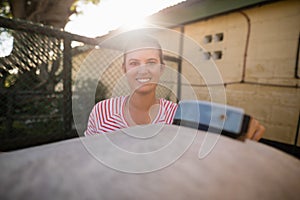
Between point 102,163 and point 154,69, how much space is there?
23.2 inches

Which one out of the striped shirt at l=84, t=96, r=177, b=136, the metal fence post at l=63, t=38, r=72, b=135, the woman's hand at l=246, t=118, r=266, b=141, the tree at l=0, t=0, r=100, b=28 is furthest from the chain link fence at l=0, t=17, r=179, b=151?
the tree at l=0, t=0, r=100, b=28

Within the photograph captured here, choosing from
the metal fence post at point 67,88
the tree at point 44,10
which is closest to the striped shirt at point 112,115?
the metal fence post at point 67,88

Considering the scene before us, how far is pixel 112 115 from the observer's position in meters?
0.92

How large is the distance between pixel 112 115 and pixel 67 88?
3.46 ft

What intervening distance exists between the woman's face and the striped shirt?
12 cm

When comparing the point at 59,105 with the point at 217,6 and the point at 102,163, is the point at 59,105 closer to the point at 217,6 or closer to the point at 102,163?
the point at 102,163

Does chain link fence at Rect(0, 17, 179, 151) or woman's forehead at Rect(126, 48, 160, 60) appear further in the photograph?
chain link fence at Rect(0, 17, 179, 151)

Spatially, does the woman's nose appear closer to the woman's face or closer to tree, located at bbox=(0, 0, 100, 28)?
the woman's face

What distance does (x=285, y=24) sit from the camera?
7.12 feet

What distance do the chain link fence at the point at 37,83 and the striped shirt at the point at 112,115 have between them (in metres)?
0.35

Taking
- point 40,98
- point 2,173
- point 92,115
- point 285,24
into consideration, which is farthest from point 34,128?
point 285,24

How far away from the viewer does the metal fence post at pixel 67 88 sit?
1752 mm

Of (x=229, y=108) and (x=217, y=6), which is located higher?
(x=217, y=6)

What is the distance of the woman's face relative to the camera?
83cm
